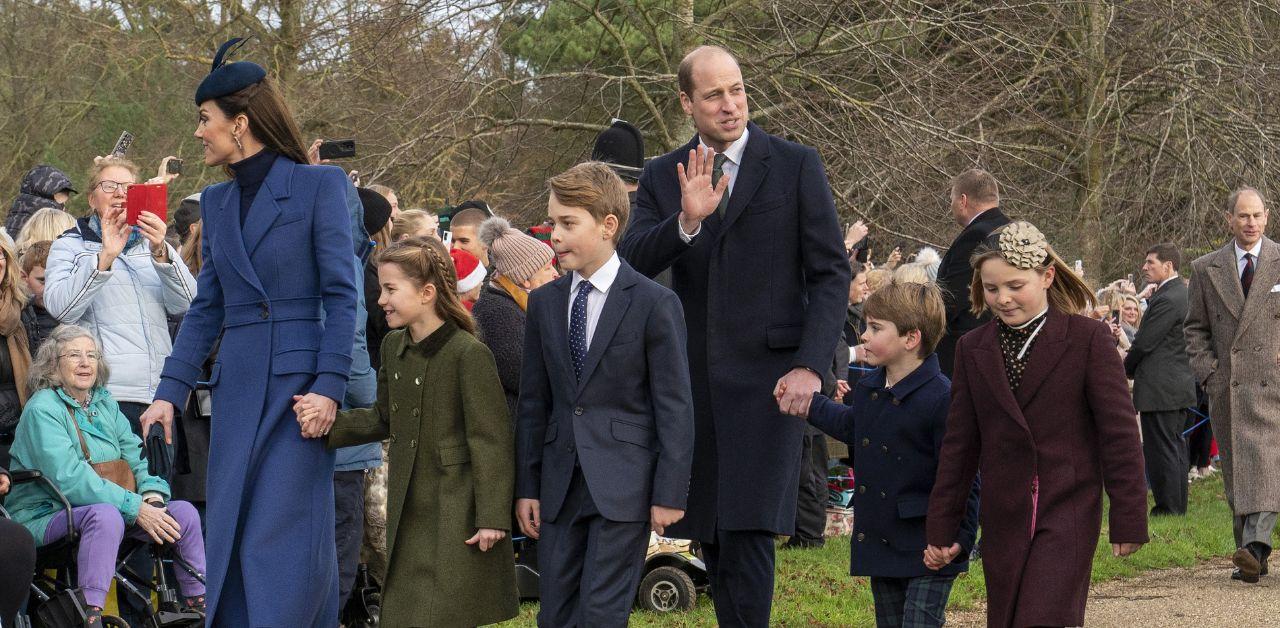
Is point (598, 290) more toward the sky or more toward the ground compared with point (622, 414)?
more toward the sky

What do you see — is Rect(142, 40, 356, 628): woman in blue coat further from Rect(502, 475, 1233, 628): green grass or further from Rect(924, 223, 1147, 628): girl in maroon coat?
Rect(502, 475, 1233, 628): green grass

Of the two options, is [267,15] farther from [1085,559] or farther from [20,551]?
[1085,559]

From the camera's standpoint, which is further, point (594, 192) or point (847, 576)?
point (847, 576)

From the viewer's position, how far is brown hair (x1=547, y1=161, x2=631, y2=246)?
4.71 m

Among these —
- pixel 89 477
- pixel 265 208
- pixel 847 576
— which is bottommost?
pixel 847 576

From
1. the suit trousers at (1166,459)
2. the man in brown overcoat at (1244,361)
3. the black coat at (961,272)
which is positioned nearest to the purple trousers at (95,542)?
the black coat at (961,272)

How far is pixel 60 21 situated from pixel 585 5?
28.8 feet

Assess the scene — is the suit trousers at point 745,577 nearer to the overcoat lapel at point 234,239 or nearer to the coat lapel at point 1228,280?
the overcoat lapel at point 234,239

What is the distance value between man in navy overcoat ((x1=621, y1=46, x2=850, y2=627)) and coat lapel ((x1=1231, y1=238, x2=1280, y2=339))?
16.0 feet

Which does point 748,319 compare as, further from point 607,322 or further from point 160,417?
point 160,417

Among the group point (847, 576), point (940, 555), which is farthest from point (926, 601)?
point (847, 576)

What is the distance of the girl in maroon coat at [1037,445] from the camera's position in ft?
15.6

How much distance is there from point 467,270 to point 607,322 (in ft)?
10.4

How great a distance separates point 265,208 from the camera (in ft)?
16.0
